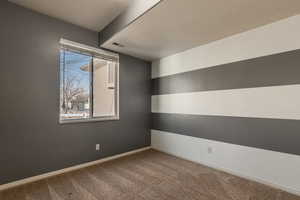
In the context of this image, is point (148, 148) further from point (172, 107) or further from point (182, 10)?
point (182, 10)

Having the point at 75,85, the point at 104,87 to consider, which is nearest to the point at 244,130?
the point at 104,87

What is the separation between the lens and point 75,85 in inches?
111

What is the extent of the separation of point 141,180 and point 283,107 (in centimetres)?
241

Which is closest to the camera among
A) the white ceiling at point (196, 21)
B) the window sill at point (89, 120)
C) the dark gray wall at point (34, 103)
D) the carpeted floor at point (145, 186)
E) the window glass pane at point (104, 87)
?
the white ceiling at point (196, 21)

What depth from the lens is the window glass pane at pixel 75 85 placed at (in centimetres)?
261

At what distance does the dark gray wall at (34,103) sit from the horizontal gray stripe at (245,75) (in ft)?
7.03

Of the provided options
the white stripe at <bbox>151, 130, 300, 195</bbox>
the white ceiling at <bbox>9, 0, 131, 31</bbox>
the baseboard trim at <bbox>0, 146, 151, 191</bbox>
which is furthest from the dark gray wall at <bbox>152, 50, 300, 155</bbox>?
the white ceiling at <bbox>9, 0, 131, 31</bbox>

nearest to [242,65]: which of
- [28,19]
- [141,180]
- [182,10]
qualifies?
[182,10]

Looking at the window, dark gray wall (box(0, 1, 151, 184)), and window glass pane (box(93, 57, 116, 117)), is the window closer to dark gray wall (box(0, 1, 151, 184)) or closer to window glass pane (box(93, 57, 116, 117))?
window glass pane (box(93, 57, 116, 117))

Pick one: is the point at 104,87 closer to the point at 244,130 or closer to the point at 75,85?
the point at 75,85

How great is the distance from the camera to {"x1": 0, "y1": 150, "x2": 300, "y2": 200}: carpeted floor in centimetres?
192

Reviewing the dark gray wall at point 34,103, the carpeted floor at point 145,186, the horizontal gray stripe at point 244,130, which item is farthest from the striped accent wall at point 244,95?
the dark gray wall at point 34,103

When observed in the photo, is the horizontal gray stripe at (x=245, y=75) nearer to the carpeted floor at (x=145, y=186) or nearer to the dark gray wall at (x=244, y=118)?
the dark gray wall at (x=244, y=118)

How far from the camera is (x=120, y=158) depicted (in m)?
3.27
